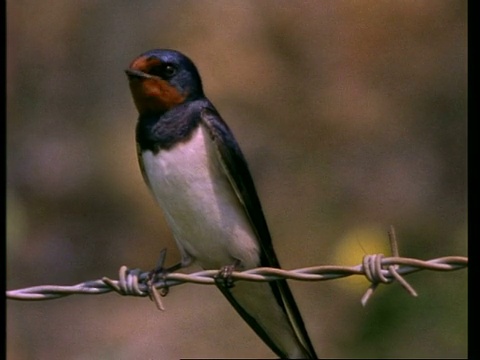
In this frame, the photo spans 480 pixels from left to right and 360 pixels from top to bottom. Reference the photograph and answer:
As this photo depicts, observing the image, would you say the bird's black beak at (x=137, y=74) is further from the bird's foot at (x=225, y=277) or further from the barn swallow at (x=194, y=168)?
the bird's foot at (x=225, y=277)

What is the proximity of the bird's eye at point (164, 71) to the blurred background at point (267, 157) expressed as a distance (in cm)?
102

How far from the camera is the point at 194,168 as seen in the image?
5.98 feet

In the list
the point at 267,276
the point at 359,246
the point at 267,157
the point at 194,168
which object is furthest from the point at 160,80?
the point at 267,157

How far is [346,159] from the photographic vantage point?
12.8 feet

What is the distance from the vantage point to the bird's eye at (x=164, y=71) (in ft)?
6.02

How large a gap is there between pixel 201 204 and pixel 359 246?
1028 mm

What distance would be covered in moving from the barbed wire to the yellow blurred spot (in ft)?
3.09

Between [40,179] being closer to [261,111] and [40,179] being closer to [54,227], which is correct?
[54,227]

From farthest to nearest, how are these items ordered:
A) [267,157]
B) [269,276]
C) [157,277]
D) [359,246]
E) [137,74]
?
[267,157], [359,246], [137,74], [157,277], [269,276]

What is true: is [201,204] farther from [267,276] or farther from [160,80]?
[267,276]

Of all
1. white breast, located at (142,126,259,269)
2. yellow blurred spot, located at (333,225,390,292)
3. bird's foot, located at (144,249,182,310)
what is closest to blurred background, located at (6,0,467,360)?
yellow blurred spot, located at (333,225,390,292)

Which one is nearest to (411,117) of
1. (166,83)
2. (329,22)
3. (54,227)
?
(329,22)

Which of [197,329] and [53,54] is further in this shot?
[53,54]

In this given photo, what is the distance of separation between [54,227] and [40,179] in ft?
0.58
